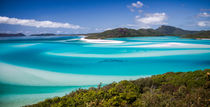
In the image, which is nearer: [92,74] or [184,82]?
[184,82]

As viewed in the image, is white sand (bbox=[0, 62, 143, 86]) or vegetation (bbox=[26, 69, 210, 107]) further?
white sand (bbox=[0, 62, 143, 86])

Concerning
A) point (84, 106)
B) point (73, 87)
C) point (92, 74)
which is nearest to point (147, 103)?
point (84, 106)

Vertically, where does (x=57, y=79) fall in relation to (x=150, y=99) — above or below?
below

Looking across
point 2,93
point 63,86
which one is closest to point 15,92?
point 2,93

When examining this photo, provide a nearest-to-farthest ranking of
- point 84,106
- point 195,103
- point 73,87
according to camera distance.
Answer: point 195,103 < point 84,106 < point 73,87

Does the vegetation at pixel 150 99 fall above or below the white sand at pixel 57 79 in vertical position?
above

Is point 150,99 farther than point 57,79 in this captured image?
No

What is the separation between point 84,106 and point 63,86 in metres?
7.88

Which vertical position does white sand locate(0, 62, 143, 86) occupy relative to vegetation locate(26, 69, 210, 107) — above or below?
below

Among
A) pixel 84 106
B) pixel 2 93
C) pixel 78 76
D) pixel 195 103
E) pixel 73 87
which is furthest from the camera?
pixel 78 76

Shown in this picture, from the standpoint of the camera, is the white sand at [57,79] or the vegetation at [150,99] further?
the white sand at [57,79]

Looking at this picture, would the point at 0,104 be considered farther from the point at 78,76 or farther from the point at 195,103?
the point at 195,103

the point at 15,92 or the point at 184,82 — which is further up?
the point at 184,82

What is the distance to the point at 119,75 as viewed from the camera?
1374cm
